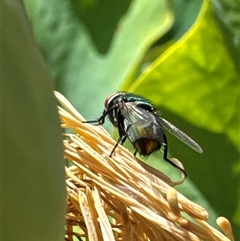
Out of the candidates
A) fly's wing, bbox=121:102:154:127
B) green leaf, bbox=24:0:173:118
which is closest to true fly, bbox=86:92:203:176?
fly's wing, bbox=121:102:154:127

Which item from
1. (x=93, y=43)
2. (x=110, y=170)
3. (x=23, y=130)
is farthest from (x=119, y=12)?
(x=23, y=130)

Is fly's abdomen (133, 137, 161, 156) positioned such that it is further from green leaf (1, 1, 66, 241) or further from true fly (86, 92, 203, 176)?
green leaf (1, 1, 66, 241)

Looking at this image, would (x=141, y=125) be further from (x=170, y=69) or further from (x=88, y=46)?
(x=88, y=46)

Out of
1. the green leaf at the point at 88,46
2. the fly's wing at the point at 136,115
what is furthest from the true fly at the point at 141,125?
the green leaf at the point at 88,46

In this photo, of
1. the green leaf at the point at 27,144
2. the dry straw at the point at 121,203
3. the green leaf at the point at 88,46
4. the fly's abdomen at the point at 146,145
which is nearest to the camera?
the green leaf at the point at 27,144

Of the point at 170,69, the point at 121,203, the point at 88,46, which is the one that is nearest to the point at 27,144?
the point at 121,203

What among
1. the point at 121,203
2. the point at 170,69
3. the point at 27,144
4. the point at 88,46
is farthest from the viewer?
the point at 88,46

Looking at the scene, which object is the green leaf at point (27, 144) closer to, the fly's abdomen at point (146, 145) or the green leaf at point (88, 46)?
the fly's abdomen at point (146, 145)

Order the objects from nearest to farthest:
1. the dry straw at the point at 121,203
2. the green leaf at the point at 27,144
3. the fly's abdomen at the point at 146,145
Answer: the green leaf at the point at 27,144 → the dry straw at the point at 121,203 → the fly's abdomen at the point at 146,145
